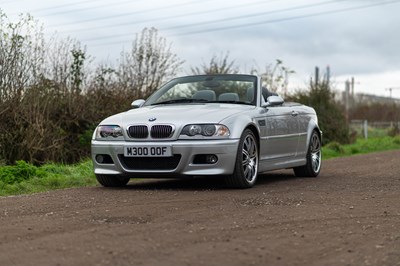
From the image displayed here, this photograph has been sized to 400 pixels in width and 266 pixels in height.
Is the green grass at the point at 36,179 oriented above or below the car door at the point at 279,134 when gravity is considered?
below

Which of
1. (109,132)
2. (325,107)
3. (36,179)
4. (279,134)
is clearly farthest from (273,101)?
(325,107)

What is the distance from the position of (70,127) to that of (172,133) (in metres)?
7.98

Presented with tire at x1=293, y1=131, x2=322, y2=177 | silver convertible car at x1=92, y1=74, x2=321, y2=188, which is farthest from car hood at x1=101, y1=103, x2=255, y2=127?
tire at x1=293, y1=131, x2=322, y2=177

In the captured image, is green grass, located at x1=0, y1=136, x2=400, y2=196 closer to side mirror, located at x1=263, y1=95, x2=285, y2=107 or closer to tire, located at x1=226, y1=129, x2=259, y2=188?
Answer: tire, located at x1=226, y1=129, x2=259, y2=188

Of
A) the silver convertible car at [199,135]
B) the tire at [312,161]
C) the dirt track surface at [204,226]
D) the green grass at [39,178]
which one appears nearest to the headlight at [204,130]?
the silver convertible car at [199,135]

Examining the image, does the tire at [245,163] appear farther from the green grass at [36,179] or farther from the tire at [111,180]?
the green grass at [36,179]

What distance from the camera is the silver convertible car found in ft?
32.7

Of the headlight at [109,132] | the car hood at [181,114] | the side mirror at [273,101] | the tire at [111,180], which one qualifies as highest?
the side mirror at [273,101]

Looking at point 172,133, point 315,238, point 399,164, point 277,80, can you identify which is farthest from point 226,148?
point 277,80

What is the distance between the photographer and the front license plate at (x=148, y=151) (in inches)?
390

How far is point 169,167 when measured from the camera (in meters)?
10.0

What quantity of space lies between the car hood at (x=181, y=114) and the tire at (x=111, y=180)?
2.37ft

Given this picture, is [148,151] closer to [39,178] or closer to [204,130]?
[204,130]

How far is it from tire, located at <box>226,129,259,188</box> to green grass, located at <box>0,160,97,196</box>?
8.17 ft
